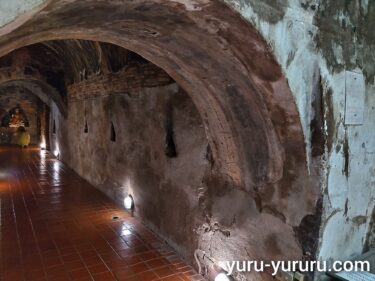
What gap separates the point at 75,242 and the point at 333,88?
4308 millimetres

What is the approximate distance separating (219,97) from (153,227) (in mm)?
3137

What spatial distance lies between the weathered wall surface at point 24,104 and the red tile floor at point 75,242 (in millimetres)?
11070

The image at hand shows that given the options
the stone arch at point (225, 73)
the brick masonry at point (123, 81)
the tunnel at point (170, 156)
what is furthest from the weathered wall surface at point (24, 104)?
the stone arch at point (225, 73)

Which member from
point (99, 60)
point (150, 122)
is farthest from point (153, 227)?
point (99, 60)

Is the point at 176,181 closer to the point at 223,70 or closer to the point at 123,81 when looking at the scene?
the point at 223,70

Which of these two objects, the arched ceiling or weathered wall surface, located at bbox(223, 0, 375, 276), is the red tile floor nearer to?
the arched ceiling

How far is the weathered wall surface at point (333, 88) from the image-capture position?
209 centimetres

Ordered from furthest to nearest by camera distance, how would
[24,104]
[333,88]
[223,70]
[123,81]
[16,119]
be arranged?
[16,119] < [24,104] < [123,81] < [223,70] < [333,88]

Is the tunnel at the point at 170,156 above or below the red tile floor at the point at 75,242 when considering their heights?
above

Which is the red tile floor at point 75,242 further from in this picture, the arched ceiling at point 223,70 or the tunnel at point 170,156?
the arched ceiling at point 223,70

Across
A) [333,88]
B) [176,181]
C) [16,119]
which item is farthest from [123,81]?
[16,119]

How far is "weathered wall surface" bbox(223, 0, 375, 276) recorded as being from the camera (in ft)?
6.85

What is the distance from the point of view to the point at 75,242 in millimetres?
4730

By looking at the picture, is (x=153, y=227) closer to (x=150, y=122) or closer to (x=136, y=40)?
(x=150, y=122)
